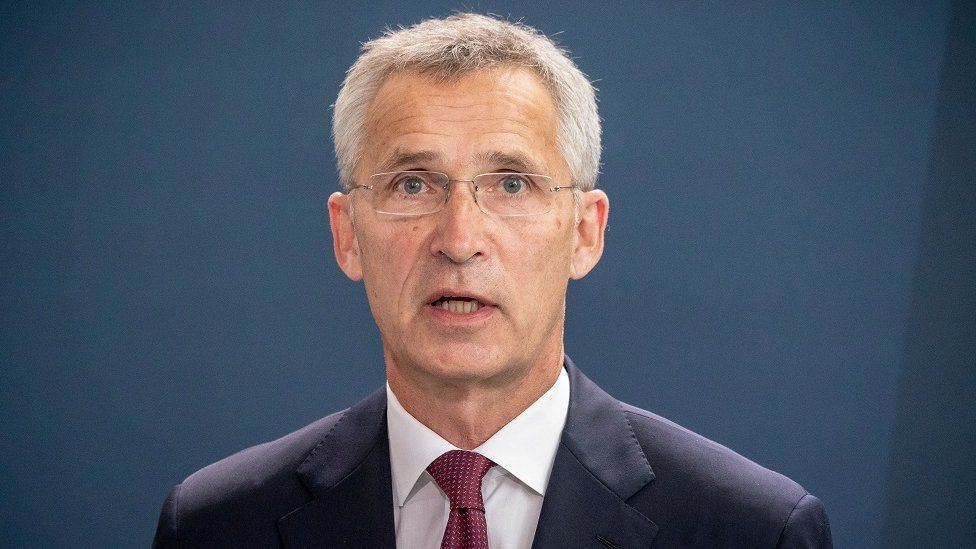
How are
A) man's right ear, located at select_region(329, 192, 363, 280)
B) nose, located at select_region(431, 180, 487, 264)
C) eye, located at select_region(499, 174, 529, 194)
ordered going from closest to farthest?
1. nose, located at select_region(431, 180, 487, 264)
2. eye, located at select_region(499, 174, 529, 194)
3. man's right ear, located at select_region(329, 192, 363, 280)

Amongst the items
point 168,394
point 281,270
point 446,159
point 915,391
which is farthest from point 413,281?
point 915,391

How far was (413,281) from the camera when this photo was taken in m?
2.15

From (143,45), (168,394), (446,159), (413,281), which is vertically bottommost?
(168,394)

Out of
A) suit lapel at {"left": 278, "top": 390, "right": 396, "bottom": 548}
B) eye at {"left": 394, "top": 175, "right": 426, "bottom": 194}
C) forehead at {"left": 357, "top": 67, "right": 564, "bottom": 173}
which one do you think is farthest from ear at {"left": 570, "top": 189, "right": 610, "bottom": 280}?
suit lapel at {"left": 278, "top": 390, "right": 396, "bottom": 548}

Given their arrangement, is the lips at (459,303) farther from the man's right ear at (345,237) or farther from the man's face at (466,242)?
the man's right ear at (345,237)

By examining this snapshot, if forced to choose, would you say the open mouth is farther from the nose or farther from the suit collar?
the suit collar

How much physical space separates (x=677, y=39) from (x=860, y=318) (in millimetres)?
946

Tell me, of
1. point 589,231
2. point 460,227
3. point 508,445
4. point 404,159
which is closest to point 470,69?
point 404,159

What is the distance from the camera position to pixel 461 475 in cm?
221

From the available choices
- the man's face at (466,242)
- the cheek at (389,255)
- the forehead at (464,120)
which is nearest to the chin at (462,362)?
the man's face at (466,242)

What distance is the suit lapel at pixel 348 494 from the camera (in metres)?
2.24

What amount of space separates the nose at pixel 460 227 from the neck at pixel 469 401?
263mm

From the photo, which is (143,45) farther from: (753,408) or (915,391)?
(915,391)

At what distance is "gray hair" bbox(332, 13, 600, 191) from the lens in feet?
7.39
